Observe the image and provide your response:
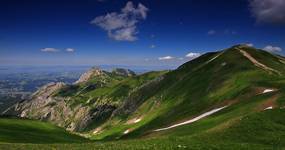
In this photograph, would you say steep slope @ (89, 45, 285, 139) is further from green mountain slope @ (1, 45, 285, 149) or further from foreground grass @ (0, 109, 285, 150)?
foreground grass @ (0, 109, 285, 150)

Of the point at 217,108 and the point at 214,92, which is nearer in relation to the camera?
the point at 217,108

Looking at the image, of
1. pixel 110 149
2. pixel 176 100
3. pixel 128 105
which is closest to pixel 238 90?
pixel 176 100

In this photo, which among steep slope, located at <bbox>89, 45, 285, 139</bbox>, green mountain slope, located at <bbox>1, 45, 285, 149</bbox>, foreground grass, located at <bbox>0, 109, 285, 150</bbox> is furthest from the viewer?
steep slope, located at <bbox>89, 45, 285, 139</bbox>

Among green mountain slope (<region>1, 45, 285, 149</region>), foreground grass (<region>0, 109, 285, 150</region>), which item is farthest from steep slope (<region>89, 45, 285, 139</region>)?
foreground grass (<region>0, 109, 285, 150</region>)

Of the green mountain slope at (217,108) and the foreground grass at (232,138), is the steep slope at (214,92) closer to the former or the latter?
the green mountain slope at (217,108)

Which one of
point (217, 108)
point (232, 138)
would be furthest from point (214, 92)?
point (232, 138)

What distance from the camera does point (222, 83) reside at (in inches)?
4304

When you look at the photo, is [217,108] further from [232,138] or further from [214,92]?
[232,138]

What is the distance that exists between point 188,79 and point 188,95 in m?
24.8

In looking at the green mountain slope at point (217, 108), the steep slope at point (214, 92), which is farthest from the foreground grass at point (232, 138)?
the steep slope at point (214, 92)

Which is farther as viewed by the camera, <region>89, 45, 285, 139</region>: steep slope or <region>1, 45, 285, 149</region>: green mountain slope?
<region>89, 45, 285, 139</region>: steep slope

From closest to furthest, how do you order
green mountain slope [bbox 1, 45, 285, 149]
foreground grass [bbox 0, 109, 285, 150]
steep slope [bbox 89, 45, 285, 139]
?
foreground grass [bbox 0, 109, 285, 150]
green mountain slope [bbox 1, 45, 285, 149]
steep slope [bbox 89, 45, 285, 139]

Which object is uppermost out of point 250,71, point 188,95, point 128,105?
point 250,71

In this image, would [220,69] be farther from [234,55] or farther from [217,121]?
[217,121]
